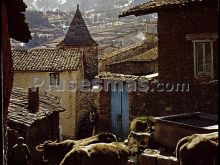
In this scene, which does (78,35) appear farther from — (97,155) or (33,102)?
(97,155)

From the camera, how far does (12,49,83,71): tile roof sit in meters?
32.8

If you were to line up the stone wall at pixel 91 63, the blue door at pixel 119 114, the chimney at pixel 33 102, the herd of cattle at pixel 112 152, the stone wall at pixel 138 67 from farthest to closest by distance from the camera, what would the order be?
1. the stone wall at pixel 91 63
2. the stone wall at pixel 138 67
3. the blue door at pixel 119 114
4. the chimney at pixel 33 102
5. the herd of cattle at pixel 112 152

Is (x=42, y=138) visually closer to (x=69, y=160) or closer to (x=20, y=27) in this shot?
(x=69, y=160)

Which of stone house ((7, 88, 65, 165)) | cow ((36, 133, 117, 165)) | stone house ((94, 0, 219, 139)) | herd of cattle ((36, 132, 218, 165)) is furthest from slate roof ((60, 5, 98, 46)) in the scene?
herd of cattle ((36, 132, 218, 165))

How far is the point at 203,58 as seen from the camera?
1505cm

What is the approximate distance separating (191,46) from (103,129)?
8698mm

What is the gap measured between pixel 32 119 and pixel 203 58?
22.8 ft

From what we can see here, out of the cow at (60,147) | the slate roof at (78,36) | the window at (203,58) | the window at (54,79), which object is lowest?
the cow at (60,147)

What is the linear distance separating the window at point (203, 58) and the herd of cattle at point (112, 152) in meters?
4.19

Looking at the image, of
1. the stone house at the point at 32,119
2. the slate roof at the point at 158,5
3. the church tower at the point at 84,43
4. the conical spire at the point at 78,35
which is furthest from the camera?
the conical spire at the point at 78,35

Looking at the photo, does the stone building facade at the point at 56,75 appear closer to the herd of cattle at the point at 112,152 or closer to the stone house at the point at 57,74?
the stone house at the point at 57,74

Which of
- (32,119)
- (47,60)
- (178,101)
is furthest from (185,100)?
(47,60)

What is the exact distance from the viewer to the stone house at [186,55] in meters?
14.7

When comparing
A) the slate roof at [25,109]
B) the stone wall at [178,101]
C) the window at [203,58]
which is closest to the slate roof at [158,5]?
the window at [203,58]
